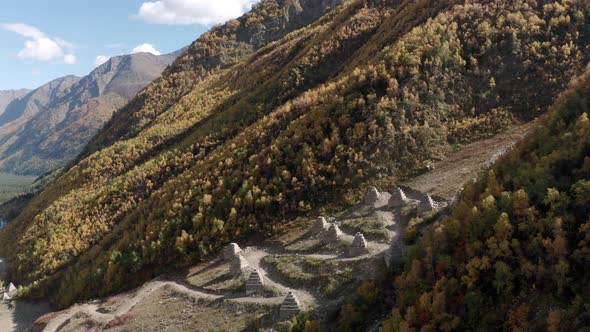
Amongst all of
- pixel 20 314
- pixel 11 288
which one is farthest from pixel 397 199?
pixel 11 288

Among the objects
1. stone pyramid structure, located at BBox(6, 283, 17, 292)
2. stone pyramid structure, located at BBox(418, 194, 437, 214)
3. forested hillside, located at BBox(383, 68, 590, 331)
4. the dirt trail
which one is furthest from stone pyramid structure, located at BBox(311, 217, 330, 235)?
stone pyramid structure, located at BBox(6, 283, 17, 292)

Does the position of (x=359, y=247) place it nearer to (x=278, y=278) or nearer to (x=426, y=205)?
(x=426, y=205)

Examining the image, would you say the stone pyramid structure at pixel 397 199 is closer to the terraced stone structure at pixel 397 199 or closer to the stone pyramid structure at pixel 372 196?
the terraced stone structure at pixel 397 199

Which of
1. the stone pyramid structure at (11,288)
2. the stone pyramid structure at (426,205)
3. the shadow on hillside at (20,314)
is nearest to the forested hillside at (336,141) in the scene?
the shadow on hillside at (20,314)

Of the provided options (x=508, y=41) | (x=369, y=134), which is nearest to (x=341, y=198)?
(x=369, y=134)

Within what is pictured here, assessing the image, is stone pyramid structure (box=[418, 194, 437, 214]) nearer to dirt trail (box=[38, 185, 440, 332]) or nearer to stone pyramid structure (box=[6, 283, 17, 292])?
dirt trail (box=[38, 185, 440, 332])

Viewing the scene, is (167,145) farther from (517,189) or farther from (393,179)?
(517,189)
